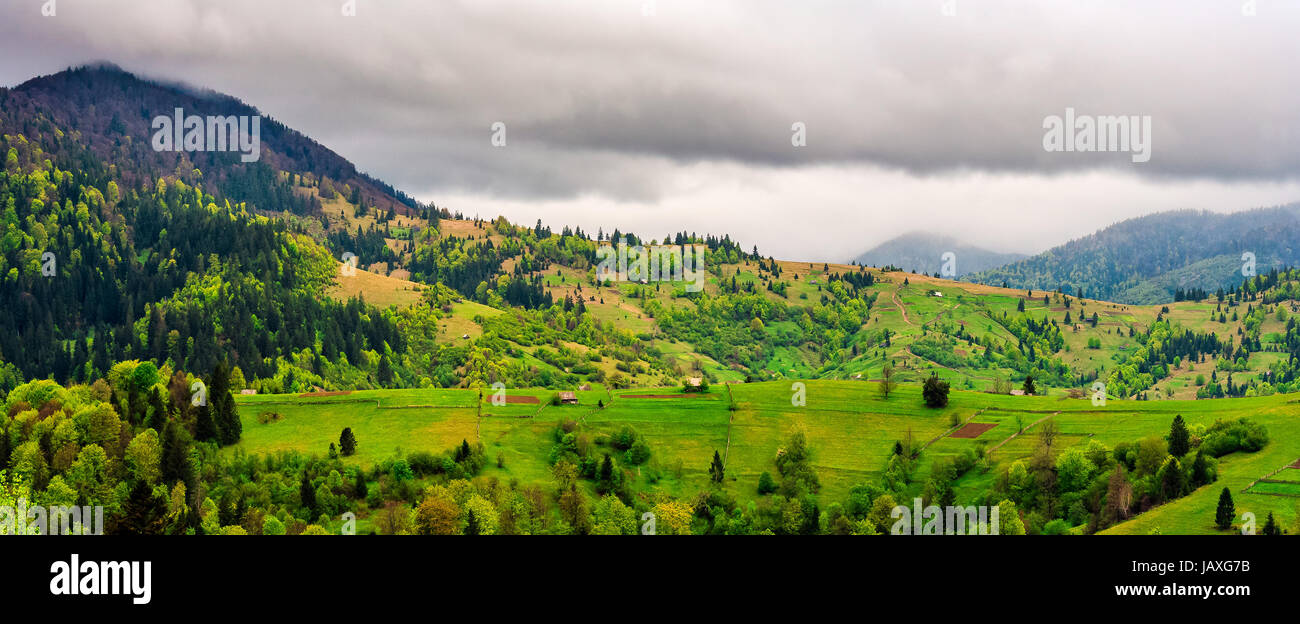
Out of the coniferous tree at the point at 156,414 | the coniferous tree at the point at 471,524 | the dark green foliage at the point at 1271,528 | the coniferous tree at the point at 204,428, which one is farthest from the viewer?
the coniferous tree at the point at 204,428

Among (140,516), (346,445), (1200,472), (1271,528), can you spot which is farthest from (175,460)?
(1200,472)

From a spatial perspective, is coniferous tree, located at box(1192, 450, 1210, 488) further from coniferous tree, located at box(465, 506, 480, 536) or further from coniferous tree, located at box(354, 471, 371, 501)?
coniferous tree, located at box(354, 471, 371, 501)

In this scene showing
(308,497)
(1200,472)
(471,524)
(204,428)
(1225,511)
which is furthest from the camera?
(204,428)

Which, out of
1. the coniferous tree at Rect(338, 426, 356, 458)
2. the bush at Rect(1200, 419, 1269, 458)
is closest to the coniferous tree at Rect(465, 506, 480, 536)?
the coniferous tree at Rect(338, 426, 356, 458)

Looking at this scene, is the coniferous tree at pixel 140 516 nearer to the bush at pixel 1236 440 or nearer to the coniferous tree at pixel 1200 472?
the coniferous tree at pixel 1200 472

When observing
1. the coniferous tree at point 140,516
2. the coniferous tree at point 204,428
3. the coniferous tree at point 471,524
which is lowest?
the coniferous tree at point 471,524

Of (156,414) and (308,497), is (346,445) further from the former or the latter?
(156,414)

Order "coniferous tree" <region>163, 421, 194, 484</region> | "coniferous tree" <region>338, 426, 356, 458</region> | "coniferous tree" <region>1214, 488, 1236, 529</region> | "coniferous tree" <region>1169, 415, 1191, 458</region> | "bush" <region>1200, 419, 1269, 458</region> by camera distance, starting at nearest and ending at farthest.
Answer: "coniferous tree" <region>1214, 488, 1236, 529</region>, "coniferous tree" <region>1169, 415, 1191, 458</region>, "bush" <region>1200, 419, 1269, 458</region>, "coniferous tree" <region>163, 421, 194, 484</region>, "coniferous tree" <region>338, 426, 356, 458</region>

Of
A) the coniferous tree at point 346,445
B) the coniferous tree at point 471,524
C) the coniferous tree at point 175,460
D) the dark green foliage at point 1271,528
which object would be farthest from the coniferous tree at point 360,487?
the dark green foliage at point 1271,528

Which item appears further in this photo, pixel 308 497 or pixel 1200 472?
pixel 308 497
